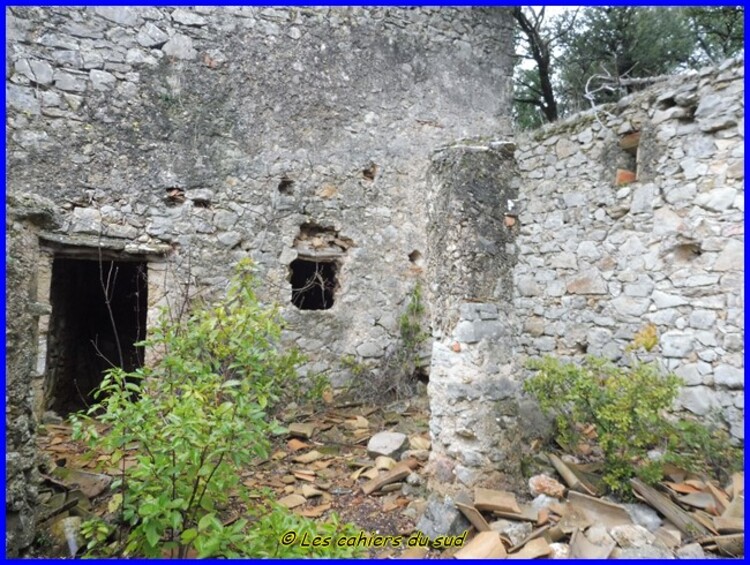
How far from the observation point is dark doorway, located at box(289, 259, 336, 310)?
20.5ft

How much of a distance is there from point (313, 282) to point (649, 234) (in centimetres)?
370

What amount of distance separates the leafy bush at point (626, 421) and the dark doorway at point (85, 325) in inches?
186

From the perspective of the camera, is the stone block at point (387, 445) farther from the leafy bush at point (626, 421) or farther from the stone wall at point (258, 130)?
the stone wall at point (258, 130)

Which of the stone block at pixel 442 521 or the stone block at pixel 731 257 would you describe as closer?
the stone block at pixel 442 521

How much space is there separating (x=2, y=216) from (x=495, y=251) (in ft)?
9.64

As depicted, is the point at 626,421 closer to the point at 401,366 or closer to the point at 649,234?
the point at 649,234

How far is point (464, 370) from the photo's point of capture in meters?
3.46

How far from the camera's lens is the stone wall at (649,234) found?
159 inches

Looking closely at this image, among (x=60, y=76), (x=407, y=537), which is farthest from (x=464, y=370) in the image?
(x=60, y=76)

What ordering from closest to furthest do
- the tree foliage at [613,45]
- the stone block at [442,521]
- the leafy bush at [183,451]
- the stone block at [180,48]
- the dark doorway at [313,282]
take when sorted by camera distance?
the leafy bush at [183,451]
the stone block at [442,521]
the stone block at [180,48]
the dark doorway at [313,282]
the tree foliage at [613,45]

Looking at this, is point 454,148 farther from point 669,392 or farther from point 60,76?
point 60,76

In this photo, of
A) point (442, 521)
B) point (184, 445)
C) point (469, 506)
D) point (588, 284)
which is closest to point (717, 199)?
point (588, 284)

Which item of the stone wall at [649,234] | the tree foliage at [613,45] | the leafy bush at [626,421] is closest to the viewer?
the leafy bush at [626,421]

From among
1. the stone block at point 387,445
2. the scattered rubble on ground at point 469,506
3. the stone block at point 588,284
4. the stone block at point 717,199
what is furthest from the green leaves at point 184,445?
the stone block at point 717,199
